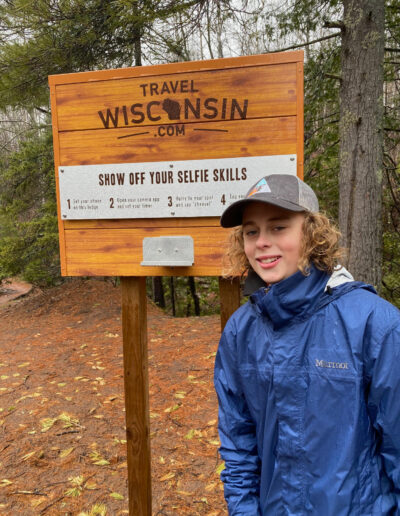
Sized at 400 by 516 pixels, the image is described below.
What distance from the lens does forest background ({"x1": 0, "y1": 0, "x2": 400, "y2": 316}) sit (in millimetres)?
4031

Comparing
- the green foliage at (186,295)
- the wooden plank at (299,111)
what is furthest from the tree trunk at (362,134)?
the green foliage at (186,295)

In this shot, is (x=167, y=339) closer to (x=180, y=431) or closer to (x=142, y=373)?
(x=180, y=431)

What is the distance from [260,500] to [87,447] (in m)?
2.53

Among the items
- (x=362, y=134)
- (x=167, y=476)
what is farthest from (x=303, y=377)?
(x=362, y=134)

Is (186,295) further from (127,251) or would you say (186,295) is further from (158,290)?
(127,251)

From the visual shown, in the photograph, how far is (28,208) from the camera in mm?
8445

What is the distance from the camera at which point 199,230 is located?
6.24ft

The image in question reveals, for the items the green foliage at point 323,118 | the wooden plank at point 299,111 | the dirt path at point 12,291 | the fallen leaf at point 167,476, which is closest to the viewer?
the wooden plank at point 299,111

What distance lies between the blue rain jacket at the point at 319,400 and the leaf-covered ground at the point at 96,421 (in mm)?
1721

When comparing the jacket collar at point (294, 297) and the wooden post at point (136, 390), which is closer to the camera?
the jacket collar at point (294, 297)

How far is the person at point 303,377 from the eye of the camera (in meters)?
1.15

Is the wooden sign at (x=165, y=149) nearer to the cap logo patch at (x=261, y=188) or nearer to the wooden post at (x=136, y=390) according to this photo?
the wooden post at (x=136, y=390)

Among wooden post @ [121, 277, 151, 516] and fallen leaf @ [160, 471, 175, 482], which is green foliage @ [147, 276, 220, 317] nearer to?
fallen leaf @ [160, 471, 175, 482]

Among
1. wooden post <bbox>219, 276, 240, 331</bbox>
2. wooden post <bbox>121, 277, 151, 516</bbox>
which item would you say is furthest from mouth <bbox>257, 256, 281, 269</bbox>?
wooden post <bbox>121, 277, 151, 516</bbox>
